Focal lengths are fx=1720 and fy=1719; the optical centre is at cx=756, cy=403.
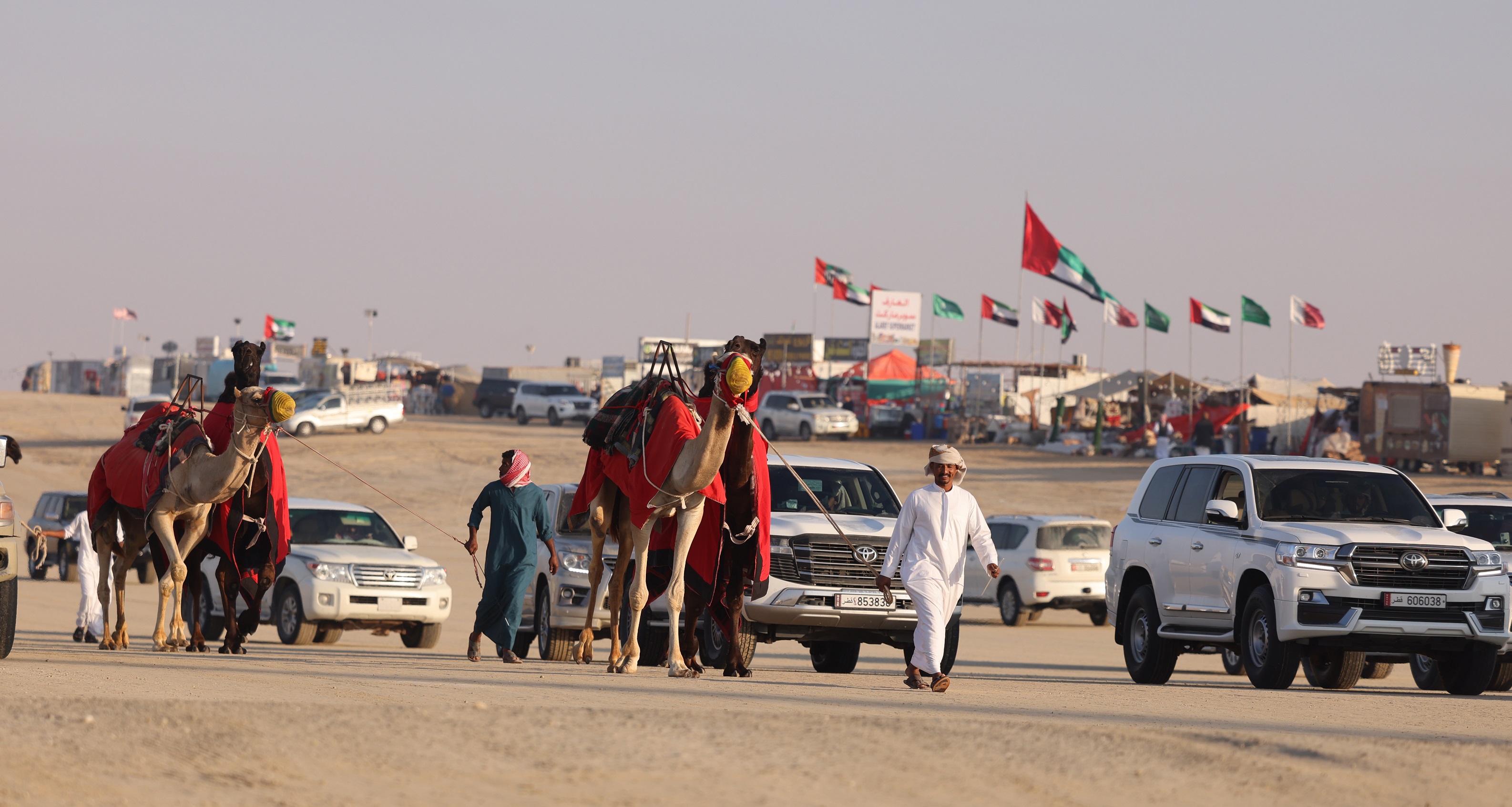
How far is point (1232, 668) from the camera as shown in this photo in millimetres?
18203

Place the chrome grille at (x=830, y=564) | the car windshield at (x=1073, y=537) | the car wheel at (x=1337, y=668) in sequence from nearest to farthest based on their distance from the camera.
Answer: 1. the chrome grille at (x=830, y=564)
2. the car wheel at (x=1337, y=668)
3. the car windshield at (x=1073, y=537)

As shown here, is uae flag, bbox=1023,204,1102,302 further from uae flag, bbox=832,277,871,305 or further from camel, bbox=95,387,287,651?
camel, bbox=95,387,287,651

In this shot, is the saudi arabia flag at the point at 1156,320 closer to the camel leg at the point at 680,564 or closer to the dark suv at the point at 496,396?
the dark suv at the point at 496,396

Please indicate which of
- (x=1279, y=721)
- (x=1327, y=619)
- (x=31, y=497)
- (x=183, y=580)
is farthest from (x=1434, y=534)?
(x=31, y=497)

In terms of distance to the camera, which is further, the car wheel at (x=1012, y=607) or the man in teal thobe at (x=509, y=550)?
the car wheel at (x=1012, y=607)

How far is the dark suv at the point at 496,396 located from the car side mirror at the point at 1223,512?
60.6 m

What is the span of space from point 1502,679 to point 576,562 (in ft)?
28.0

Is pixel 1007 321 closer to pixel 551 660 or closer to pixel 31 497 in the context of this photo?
pixel 31 497

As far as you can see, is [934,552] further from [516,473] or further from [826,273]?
[826,273]

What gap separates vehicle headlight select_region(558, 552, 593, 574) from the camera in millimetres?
16703

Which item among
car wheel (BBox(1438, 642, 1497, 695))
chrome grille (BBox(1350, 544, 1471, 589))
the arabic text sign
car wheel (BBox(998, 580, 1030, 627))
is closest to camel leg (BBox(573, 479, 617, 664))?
chrome grille (BBox(1350, 544, 1471, 589))

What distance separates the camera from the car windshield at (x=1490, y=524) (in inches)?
661

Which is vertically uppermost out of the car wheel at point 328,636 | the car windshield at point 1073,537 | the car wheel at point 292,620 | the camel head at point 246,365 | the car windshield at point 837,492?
the camel head at point 246,365

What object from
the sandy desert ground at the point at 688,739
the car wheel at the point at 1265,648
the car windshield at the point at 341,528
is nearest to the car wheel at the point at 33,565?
the car windshield at the point at 341,528
